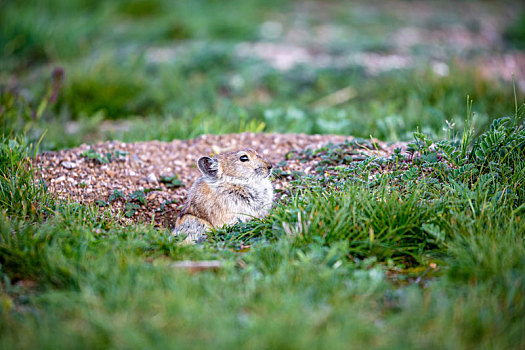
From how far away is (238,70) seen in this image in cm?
927

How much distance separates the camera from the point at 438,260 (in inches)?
138

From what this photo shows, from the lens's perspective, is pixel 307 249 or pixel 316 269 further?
pixel 307 249

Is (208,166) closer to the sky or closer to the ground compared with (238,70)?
closer to the ground

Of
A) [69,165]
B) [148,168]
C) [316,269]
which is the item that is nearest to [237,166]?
[148,168]

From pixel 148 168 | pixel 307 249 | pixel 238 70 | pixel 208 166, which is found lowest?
pixel 307 249

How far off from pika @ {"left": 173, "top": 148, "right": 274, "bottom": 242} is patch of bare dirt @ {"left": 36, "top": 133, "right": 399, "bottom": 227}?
29 centimetres

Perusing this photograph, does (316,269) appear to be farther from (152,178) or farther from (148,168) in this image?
(148,168)

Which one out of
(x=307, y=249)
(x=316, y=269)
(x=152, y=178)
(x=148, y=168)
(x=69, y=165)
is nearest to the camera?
(x=316, y=269)

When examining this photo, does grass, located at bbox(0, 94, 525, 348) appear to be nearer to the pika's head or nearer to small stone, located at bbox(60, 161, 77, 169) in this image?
the pika's head

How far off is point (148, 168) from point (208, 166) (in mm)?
932

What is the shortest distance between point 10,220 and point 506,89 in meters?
6.77

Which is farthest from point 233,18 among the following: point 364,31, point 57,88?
point 57,88

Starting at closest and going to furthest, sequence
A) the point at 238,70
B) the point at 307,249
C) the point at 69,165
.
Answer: the point at 307,249 < the point at 69,165 < the point at 238,70

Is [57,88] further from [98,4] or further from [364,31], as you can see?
[364,31]
